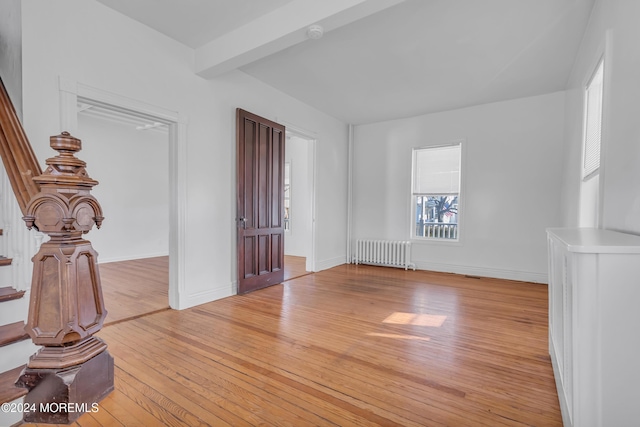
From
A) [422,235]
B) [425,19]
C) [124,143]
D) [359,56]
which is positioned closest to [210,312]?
[359,56]

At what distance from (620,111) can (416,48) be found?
2031 mm

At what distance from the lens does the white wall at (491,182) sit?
183 inches

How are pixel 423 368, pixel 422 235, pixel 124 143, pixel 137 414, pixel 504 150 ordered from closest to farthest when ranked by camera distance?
pixel 137 414, pixel 423 368, pixel 504 150, pixel 422 235, pixel 124 143

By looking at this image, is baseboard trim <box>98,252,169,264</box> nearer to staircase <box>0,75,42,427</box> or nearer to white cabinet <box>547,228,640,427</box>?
staircase <box>0,75,42,427</box>

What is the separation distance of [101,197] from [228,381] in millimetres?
5616

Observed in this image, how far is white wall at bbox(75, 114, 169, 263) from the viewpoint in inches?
233

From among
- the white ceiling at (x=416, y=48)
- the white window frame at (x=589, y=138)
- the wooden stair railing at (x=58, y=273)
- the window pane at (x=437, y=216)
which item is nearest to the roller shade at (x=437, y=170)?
the window pane at (x=437, y=216)

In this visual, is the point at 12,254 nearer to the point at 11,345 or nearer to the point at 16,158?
the point at 11,345

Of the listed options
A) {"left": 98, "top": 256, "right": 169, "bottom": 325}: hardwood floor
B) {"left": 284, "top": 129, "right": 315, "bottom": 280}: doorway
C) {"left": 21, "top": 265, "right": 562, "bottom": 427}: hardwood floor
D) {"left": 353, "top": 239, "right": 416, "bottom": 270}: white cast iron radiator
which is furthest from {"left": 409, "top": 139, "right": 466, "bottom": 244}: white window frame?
{"left": 98, "top": 256, "right": 169, "bottom": 325}: hardwood floor

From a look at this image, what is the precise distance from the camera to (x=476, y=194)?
5.19m

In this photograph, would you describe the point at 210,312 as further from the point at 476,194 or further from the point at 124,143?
Answer: the point at 124,143

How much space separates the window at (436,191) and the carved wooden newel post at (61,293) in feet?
17.1

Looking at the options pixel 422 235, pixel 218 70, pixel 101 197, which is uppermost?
pixel 218 70

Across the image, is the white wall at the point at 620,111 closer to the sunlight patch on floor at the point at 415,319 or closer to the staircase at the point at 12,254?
the sunlight patch on floor at the point at 415,319
